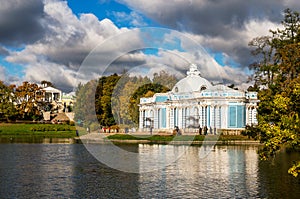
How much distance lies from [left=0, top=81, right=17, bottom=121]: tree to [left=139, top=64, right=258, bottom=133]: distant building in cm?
2796

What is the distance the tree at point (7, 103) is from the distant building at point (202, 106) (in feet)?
91.7

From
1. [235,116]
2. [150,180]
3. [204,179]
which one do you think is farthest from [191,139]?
[150,180]

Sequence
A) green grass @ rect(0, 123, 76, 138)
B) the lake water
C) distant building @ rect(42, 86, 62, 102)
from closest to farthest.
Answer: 1. the lake water
2. green grass @ rect(0, 123, 76, 138)
3. distant building @ rect(42, 86, 62, 102)

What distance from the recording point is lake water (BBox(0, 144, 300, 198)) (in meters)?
17.4

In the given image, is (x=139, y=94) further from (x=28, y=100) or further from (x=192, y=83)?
(x=28, y=100)

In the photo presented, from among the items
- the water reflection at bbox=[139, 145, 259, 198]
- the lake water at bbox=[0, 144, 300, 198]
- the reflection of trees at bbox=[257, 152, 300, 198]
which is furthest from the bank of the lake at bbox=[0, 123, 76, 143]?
the reflection of trees at bbox=[257, 152, 300, 198]

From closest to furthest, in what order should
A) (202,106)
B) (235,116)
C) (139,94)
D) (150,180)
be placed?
1. (150,180)
2. (235,116)
3. (202,106)
4. (139,94)

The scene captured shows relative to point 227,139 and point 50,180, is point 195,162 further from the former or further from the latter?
point 227,139

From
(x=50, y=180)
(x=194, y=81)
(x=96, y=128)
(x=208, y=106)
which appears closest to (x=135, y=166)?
(x=50, y=180)

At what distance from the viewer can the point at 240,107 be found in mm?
52625

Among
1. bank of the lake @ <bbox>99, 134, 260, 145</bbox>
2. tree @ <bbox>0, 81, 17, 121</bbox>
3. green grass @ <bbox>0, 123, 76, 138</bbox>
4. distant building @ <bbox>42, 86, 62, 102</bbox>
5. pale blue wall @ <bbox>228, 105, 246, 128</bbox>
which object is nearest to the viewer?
bank of the lake @ <bbox>99, 134, 260, 145</bbox>

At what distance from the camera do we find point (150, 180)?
2044cm

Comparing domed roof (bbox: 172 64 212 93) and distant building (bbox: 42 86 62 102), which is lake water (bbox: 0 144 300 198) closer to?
domed roof (bbox: 172 64 212 93)

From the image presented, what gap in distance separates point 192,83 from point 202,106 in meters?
4.92
